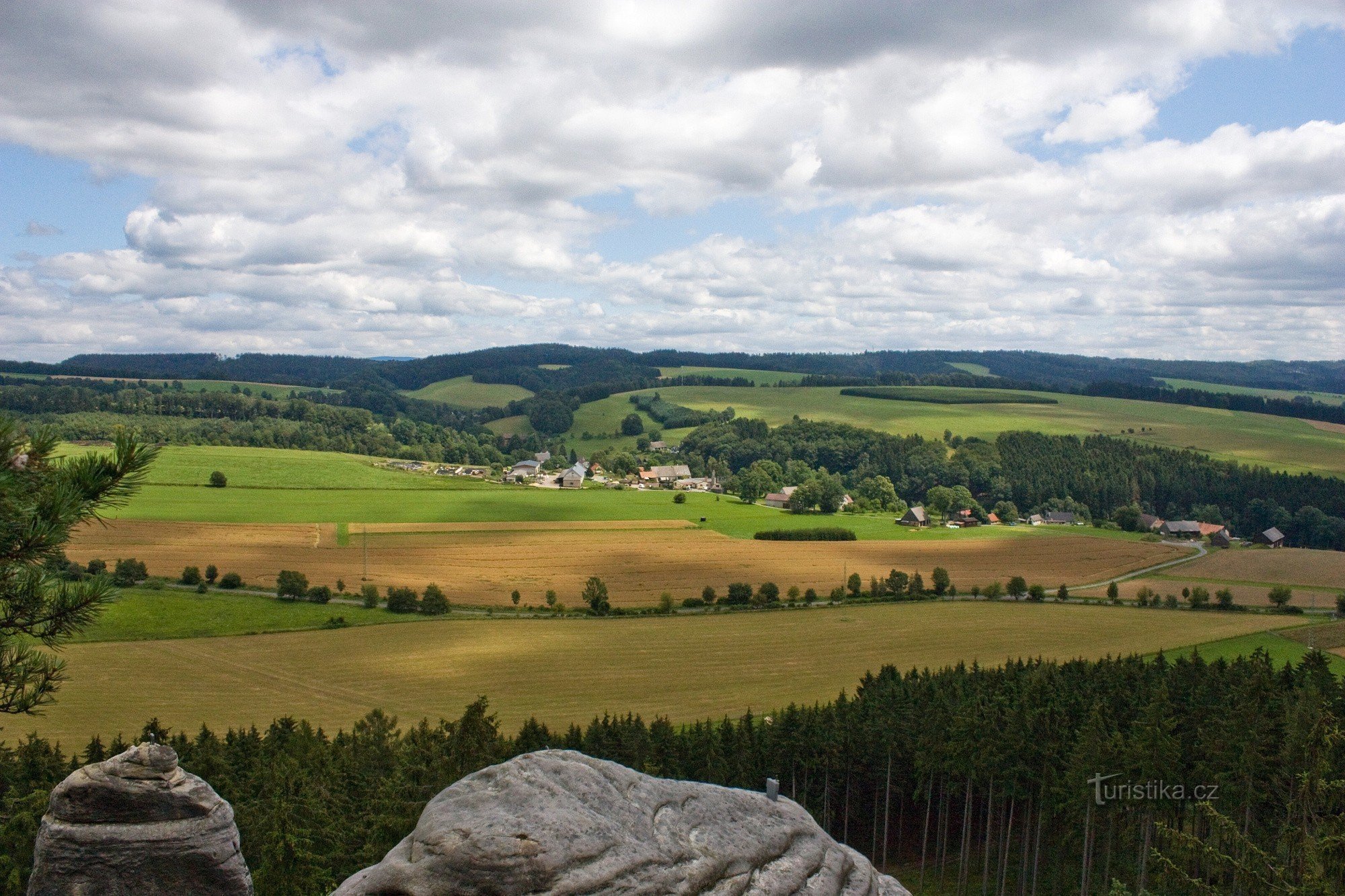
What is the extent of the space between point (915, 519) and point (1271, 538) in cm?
4642

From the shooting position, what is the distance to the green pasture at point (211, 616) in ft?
186

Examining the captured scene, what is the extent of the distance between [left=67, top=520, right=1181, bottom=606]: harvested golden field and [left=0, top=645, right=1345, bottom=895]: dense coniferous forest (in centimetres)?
3115

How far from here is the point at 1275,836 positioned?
2817 cm

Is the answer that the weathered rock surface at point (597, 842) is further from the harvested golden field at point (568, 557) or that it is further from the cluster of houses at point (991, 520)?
the cluster of houses at point (991, 520)

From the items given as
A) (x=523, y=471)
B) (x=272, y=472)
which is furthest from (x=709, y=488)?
(x=272, y=472)

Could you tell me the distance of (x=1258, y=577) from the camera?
8531 centimetres

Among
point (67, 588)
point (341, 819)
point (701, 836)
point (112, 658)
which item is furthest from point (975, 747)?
point (112, 658)

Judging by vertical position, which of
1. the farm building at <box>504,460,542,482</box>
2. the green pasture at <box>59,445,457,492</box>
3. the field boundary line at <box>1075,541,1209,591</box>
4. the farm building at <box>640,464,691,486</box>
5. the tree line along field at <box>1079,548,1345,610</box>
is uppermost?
the green pasture at <box>59,445,457,492</box>

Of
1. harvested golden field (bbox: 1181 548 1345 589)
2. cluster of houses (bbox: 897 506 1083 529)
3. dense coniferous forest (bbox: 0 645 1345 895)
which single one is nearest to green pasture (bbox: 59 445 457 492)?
cluster of houses (bbox: 897 506 1083 529)

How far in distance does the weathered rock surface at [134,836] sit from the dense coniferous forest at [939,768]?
13.8 metres

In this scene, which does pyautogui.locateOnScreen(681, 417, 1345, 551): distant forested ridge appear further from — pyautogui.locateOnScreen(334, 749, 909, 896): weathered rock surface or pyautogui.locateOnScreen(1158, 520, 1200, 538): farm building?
pyautogui.locateOnScreen(334, 749, 909, 896): weathered rock surface

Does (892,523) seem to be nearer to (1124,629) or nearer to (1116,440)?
(1124,629)

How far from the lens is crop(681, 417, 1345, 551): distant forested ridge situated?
12575 centimetres

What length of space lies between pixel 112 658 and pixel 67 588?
165 feet
